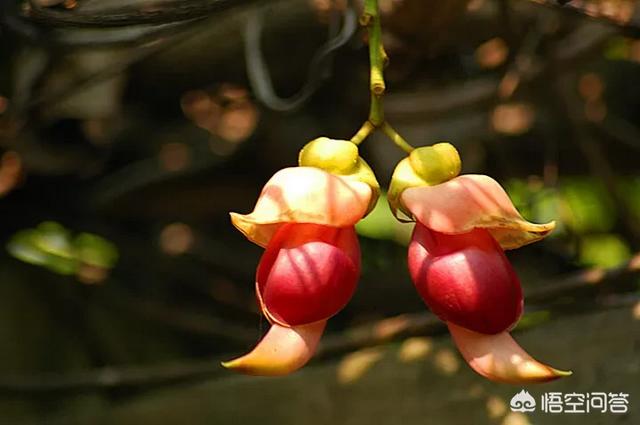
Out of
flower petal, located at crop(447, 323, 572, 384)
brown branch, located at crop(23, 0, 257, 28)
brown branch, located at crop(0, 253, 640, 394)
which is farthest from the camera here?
brown branch, located at crop(0, 253, 640, 394)

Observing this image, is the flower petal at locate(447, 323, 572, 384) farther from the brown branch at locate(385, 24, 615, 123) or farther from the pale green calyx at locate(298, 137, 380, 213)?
the brown branch at locate(385, 24, 615, 123)

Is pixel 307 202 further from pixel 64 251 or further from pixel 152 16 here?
pixel 64 251

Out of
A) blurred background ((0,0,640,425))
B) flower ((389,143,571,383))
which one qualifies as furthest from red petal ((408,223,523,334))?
blurred background ((0,0,640,425))

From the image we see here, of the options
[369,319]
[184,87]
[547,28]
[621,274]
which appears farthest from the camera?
[369,319]

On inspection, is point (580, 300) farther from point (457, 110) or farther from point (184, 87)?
point (184, 87)

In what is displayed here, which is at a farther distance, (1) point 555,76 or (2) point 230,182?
(2) point 230,182

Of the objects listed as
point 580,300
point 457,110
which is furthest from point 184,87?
point 580,300

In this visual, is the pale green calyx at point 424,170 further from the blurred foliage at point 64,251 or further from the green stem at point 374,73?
the blurred foliage at point 64,251
